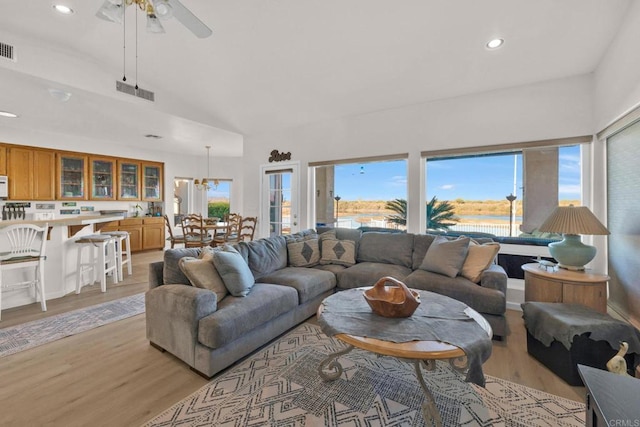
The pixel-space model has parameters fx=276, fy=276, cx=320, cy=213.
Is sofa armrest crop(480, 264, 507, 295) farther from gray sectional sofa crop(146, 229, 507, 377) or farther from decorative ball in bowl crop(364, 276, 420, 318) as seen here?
decorative ball in bowl crop(364, 276, 420, 318)

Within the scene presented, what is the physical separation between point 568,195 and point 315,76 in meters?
3.35

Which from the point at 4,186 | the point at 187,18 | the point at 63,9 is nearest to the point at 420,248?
the point at 187,18

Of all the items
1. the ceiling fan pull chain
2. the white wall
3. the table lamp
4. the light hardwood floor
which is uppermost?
the ceiling fan pull chain

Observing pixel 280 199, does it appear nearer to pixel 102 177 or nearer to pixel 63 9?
pixel 63 9

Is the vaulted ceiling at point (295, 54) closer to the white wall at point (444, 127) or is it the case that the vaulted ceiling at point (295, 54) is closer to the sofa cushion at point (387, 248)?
the white wall at point (444, 127)

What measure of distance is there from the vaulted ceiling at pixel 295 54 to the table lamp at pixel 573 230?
5.17ft

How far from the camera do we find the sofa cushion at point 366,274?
3.10m

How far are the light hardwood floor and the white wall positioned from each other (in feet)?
7.39

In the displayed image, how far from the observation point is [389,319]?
1.73 metres

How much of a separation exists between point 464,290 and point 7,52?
16.6 feet

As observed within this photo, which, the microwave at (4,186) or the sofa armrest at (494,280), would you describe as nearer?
the sofa armrest at (494,280)

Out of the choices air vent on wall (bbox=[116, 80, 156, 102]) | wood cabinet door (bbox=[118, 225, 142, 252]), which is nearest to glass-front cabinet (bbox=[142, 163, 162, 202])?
wood cabinet door (bbox=[118, 225, 142, 252])

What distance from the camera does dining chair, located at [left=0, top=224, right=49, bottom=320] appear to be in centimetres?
298

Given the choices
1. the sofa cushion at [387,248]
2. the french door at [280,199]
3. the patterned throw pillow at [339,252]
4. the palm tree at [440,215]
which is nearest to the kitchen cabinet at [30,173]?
the french door at [280,199]
